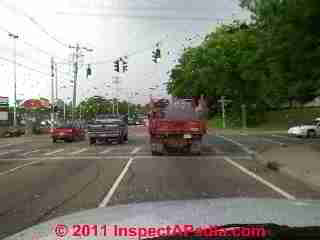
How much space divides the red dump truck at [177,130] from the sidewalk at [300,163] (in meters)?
3.09

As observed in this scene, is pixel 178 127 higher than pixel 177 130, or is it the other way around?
pixel 178 127

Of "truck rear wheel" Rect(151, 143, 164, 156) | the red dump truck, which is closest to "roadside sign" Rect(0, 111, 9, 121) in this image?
the red dump truck

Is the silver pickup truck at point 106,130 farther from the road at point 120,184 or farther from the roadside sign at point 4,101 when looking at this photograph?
the roadside sign at point 4,101

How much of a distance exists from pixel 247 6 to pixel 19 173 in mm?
15432

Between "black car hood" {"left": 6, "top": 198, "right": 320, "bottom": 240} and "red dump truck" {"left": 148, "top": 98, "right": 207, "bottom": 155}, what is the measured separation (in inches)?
823

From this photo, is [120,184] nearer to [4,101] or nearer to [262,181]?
[262,181]

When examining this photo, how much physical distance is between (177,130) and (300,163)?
7.03m

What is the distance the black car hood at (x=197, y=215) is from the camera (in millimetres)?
3305

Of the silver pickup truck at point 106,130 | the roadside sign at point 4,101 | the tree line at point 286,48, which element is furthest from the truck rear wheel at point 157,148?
the roadside sign at point 4,101

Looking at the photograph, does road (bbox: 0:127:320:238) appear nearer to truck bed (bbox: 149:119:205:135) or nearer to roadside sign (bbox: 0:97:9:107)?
truck bed (bbox: 149:119:205:135)

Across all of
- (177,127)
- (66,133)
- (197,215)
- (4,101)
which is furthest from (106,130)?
(4,101)

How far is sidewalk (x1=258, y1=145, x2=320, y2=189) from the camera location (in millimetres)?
15710

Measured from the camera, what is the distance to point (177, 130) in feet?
82.8

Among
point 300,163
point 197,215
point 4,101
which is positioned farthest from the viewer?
point 4,101
